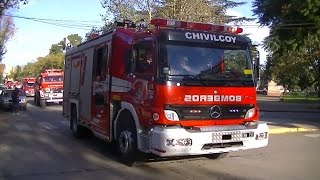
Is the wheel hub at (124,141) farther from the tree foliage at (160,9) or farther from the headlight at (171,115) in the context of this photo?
the tree foliage at (160,9)

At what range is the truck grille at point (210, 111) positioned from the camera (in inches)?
356

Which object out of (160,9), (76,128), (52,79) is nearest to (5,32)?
(52,79)

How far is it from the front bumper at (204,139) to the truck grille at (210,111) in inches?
9.4

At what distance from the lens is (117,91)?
10.6 metres

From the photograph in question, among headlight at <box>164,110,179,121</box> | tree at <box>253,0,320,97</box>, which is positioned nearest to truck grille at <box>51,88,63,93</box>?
tree at <box>253,0,320,97</box>

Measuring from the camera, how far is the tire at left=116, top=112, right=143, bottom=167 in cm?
978

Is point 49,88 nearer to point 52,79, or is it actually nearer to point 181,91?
point 52,79

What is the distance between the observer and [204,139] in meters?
8.91

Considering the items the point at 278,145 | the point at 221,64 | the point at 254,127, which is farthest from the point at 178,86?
the point at 278,145

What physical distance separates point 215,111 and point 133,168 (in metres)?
2.07

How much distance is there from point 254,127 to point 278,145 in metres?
4.27

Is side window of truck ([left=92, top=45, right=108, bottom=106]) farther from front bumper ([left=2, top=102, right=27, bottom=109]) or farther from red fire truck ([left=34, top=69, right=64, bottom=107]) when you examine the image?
red fire truck ([left=34, top=69, right=64, bottom=107])

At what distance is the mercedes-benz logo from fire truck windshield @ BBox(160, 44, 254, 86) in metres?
0.47

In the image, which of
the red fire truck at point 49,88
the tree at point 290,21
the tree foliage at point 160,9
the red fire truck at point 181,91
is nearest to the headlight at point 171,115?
the red fire truck at point 181,91
